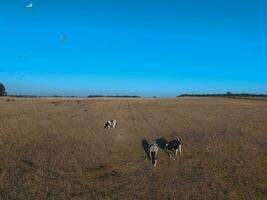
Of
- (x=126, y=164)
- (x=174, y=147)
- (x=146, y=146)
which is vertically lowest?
(x=126, y=164)

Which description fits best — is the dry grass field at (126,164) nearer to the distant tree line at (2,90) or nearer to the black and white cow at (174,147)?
the black and white cow at (174,147)

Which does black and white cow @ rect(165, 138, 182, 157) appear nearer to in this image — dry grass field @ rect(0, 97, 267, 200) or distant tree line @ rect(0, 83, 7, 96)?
dry grass field @ rect(0, 97, 267, 200)

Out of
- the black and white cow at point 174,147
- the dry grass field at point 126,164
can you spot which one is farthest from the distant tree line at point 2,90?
the black and white cow at point 174,147

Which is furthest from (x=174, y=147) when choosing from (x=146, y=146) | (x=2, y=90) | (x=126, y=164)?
(x=2, y=90)

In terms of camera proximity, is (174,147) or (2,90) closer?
(174,147)

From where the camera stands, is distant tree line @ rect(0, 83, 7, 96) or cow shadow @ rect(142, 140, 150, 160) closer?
cow shadow @ rect(142, 140, 150, 160)

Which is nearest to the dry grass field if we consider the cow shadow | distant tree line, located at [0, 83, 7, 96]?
the cow shadow

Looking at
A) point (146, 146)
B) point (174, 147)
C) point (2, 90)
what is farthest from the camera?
point (2, 90)

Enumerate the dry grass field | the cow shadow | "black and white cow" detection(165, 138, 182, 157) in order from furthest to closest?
the cow shadow
"black and white cow" detection(165, 138, 182, 157)
the dry grass field

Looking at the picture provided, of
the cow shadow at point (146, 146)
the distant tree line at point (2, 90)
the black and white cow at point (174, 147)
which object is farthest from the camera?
the distant tree line at point (2, 90)

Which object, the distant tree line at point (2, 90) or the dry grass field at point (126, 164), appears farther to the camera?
the distant tree line at point (2, 90)

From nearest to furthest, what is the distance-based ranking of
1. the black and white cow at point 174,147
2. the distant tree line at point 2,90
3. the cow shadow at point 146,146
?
the black and white cow at point 174,147, the cow shadow at point 146,146, the distant tree line at point 2,90

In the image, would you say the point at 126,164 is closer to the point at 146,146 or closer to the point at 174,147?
the point at 174,147

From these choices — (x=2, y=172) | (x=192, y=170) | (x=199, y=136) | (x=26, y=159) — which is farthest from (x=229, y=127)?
(x=2, y=172)
